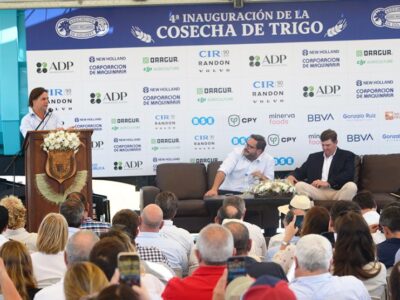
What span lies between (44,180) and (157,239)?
8.57 feet

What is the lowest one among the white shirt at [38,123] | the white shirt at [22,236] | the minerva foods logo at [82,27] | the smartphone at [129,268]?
the white shirt at [22,236]

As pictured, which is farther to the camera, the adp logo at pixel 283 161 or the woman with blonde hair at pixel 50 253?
the adp logo at pixel 283 161

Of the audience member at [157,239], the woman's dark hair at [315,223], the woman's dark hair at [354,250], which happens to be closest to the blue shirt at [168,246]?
the audience member at [157,239]

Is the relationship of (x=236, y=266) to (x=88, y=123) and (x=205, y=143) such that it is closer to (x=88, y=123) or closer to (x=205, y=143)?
(x=205, y=143)

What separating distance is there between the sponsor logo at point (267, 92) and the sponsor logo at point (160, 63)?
0.98 meters

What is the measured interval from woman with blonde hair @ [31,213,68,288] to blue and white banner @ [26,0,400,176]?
5.73 meters

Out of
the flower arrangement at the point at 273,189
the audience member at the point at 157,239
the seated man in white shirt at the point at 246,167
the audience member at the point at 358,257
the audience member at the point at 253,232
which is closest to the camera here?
the audience member at the point at 358,257

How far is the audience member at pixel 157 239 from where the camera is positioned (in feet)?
21.0

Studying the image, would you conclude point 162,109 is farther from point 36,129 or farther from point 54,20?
point 36,129

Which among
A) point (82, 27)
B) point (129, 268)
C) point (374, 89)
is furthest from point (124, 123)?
point (129, 268)

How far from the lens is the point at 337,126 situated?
1171 centimetres

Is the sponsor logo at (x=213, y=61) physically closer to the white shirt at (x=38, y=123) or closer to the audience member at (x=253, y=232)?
the white shirt at (x=38, y=123)

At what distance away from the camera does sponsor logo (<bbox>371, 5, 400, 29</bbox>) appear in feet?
38.9

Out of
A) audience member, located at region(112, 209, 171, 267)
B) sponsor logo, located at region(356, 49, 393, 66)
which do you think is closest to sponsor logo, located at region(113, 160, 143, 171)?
sponsor logo, located at region(356, 49, 393, 66)
